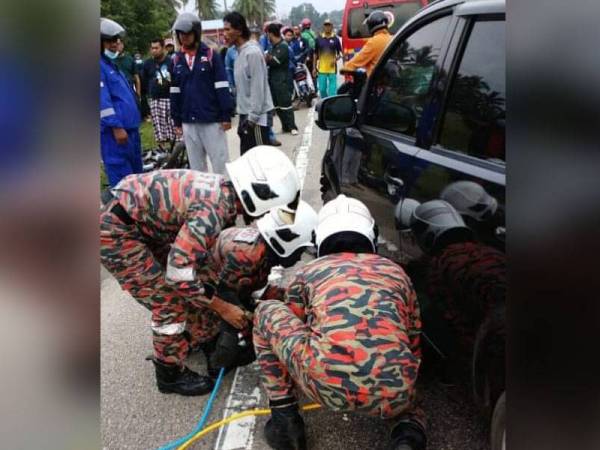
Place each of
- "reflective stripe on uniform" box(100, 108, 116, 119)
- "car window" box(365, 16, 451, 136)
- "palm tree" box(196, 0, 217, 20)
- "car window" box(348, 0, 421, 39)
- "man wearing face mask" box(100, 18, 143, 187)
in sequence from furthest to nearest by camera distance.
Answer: "palm tree" box(196, 0, 217, 20), "car window" box(348, 0, 421, 39), "man wearing face mask" box(100, 18, 143, 187), "reflective stripe on uniform" box(100, 108, 116, 119), "car window" box(365, 16, 451, 136)

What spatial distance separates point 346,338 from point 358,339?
0.14ft

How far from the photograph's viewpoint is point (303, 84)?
14.4 m

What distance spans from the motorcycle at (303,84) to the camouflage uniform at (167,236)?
11441mm

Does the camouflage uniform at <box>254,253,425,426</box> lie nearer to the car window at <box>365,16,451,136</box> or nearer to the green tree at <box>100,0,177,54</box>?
the car window at <box>365,16,451,136</box>

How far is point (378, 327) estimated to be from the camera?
2078 millimetres

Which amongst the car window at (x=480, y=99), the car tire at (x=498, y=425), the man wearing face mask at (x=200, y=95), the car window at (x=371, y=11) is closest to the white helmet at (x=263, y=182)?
the car window at (x=480, y=99)

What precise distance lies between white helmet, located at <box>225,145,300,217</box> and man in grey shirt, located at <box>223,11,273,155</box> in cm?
380

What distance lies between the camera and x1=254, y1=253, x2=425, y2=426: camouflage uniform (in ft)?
6.79

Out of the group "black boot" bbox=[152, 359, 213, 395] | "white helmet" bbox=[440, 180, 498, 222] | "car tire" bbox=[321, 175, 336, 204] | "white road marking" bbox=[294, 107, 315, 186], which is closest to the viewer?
"white helmet" bbox=[440, 180, 498, 222]

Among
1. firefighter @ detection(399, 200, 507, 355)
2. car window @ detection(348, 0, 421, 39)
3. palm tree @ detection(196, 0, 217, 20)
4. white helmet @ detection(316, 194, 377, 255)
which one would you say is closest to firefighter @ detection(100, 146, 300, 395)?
white helmet @ detection(316, 194, 377, 255)

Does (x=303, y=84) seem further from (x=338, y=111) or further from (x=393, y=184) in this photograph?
(x=393, y=184)

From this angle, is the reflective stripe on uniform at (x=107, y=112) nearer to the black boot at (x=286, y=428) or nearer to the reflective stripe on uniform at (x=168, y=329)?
the reflective stripe on uniform at (x=168, y=329)

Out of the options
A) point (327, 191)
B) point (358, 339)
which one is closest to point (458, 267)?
point (358, 339)
